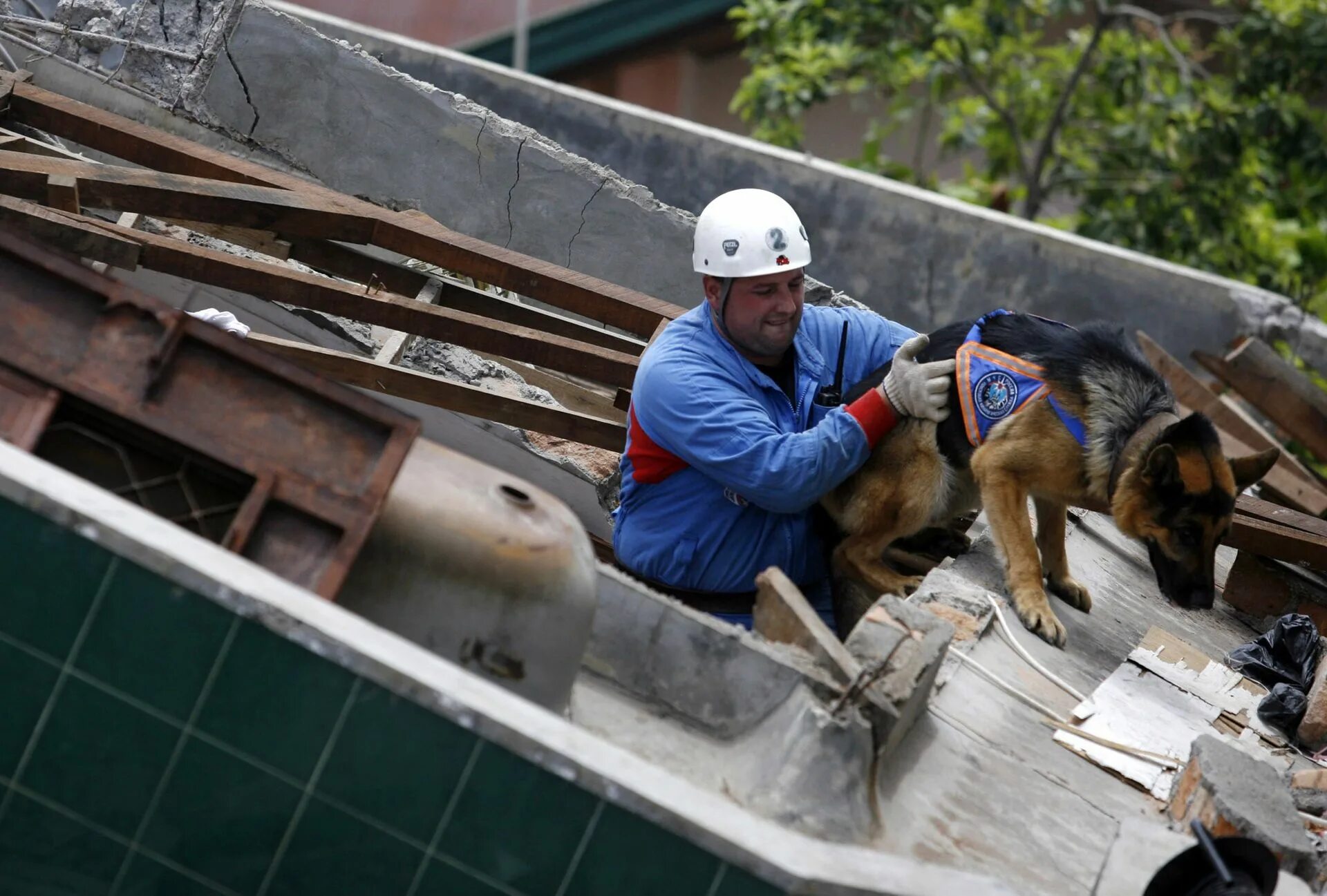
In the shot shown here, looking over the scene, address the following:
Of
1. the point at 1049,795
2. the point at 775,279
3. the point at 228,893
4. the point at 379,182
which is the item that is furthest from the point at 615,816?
the point at 379,182

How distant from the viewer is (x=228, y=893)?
119 inches

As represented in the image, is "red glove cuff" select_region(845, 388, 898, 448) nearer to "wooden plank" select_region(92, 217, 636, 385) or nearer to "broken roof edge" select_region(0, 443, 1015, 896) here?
"wooden plank" select_region(92, 217, 636, 385)

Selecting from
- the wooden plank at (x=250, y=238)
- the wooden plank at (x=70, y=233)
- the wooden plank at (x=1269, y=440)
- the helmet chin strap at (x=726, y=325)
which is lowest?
the wooden plank at (x=70, y=233)

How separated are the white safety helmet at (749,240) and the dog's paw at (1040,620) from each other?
5.07ft

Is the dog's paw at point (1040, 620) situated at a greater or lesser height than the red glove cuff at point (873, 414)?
lesser

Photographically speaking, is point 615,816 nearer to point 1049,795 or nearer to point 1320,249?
point 1049,795

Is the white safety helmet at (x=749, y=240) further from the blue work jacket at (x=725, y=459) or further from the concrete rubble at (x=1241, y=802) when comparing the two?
the concrete rubble at (x=1241, y=802)

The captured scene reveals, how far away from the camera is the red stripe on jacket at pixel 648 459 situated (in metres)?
4.97

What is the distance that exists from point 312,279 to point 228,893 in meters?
3.21

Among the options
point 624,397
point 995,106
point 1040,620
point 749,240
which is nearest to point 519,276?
point 624,397

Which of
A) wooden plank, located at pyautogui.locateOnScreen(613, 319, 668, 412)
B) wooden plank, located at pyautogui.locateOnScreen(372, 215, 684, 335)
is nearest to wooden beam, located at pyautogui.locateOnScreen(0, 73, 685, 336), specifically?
wooden plank, located at pyautogui.locateOnScreen(372, 215, 684, 335)

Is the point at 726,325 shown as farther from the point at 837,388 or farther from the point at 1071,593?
the point at 1071,593

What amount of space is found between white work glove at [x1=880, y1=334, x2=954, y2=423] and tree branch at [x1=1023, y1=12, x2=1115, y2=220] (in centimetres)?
781

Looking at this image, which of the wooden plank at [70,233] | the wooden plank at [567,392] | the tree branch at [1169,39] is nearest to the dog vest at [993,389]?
the wooden plank at [567,392]
